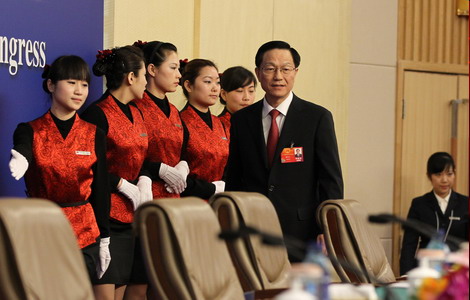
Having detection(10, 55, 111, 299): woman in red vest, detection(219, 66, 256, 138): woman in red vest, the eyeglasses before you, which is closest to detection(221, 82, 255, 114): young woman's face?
detection(219, 66, 256, 138): woman in red vest

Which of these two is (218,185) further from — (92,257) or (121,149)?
(92,257)

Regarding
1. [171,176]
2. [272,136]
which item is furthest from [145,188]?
[272,136]

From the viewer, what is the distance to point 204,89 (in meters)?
5.47

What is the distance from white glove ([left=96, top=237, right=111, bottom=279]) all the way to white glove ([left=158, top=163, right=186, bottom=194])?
66 cm

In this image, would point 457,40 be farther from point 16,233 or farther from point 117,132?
point 16,233

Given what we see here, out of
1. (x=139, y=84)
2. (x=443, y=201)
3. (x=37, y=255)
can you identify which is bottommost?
(x=443, y=201)

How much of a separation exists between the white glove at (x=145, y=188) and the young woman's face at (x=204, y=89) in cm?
82

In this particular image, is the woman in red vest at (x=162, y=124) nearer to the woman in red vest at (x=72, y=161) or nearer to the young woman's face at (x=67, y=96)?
the woman in red vest at (x=72, y=161)

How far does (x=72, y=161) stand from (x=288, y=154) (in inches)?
40.0

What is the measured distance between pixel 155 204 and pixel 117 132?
2060 mm

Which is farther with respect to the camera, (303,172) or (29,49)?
(29,49)

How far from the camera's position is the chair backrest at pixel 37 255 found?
2.23 m

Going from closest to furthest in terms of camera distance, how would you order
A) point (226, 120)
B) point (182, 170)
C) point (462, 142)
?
1. point (182, 170)
2. point (226, 120)
3. point (462, 142)

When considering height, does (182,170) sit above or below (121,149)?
below
